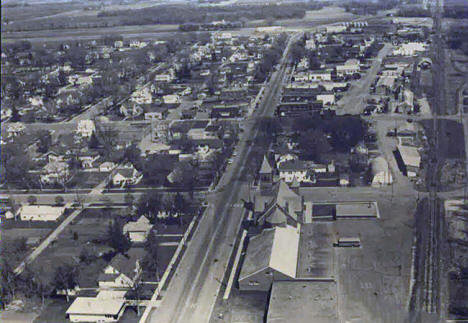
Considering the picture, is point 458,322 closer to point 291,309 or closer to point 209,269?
point 291,309

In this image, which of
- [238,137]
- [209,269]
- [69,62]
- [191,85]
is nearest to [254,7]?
[69,62]

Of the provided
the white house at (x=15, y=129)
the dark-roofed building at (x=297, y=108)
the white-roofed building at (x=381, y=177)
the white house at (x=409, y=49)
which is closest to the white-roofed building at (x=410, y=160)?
the white-roofed building at (x=381, y=177)

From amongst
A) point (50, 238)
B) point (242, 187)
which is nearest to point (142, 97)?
point (242, 187)

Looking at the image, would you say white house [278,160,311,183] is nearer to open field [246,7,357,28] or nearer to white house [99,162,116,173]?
white house [99,162,116,173]

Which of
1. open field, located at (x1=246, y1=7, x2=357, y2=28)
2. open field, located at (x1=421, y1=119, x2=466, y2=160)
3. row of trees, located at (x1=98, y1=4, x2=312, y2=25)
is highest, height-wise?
row of trees, located at (x1=98, y1=4, x2=312, y2=25)

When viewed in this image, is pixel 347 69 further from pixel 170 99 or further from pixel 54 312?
pixel 54 312

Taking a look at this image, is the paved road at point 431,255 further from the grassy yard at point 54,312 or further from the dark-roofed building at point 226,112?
the dark-roofed building at point 226,112

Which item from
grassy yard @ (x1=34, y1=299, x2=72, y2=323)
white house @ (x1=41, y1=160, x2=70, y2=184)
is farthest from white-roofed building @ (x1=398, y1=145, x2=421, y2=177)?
white house @ (x1=41, y1=160, x2=70, y2=184)
